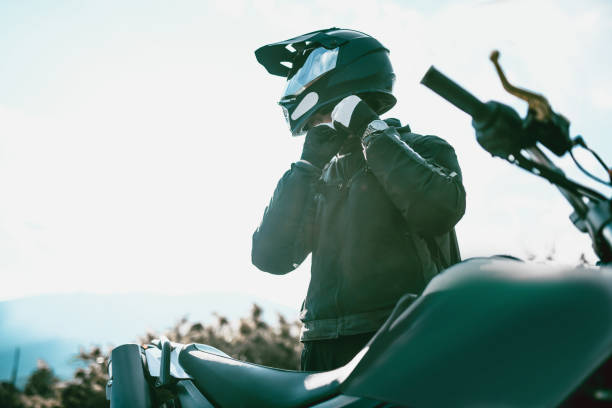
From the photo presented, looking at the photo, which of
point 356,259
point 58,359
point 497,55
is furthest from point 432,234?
point 58,359

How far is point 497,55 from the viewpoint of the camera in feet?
2.73

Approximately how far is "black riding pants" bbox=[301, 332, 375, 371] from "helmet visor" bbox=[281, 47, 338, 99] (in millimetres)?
1209

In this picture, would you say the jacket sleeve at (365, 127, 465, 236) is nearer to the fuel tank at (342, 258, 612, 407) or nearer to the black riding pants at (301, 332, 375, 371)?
the black riding pants at (301, 332, 375, 371)

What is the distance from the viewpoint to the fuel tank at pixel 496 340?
676 millimetres

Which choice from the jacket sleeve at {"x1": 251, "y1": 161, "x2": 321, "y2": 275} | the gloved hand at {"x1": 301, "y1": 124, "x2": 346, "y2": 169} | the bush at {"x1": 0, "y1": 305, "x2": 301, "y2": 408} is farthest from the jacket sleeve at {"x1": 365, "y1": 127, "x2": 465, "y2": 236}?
the bush at {"x1": 0, "y1": 305, "x2": 301, "y2": 408}

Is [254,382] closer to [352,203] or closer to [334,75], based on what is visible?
[352,203]

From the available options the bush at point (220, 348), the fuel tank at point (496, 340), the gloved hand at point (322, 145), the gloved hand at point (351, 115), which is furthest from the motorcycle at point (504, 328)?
the bush at point (220, 348)

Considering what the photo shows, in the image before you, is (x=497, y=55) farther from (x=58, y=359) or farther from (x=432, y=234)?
(x=58, y=359)

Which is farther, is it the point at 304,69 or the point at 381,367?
the point at 304,69

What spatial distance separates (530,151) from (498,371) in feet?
1.40

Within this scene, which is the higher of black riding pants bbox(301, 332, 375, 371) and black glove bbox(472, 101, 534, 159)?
black glove bbox(472, 101, 534, 159)

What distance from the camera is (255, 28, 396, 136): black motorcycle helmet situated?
219 cm

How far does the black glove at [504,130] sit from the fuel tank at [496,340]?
22cm

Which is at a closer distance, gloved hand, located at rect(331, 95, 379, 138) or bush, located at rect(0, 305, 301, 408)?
gloved hand, located at rect(331, 95, 379, 138)
